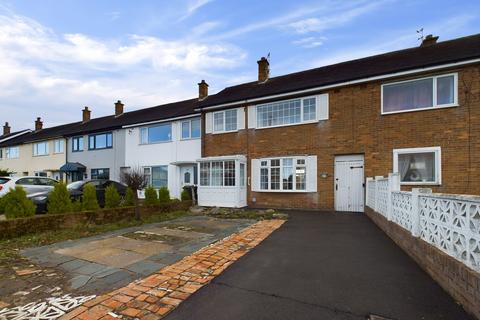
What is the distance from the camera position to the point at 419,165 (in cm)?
1059

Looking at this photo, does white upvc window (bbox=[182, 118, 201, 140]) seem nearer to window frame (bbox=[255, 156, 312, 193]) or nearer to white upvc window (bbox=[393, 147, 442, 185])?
window frame (bbox=[255, 156, 312, 193])

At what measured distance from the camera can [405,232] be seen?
558 centimetres

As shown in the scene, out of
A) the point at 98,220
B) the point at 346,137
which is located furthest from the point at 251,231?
the point at 346,137

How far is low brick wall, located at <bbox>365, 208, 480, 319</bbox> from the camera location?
9.66 ft

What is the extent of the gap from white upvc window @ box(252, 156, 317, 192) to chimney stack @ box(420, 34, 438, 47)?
7.86 meters

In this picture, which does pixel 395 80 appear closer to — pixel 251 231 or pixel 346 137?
pixel 346 137

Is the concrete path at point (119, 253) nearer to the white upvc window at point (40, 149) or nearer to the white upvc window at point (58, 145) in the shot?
the white upvc window at point (58, 145)

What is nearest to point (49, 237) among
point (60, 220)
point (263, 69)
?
point (60, 220)

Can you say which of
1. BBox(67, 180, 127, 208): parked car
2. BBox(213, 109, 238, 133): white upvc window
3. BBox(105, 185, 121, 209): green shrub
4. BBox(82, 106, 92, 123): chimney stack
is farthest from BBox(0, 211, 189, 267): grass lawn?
BBox(82, 106, 92, 123): chimney stack

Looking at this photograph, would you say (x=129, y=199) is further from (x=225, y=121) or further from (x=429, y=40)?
(x=429, y=40)

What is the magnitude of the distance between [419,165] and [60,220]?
12505 millimetres

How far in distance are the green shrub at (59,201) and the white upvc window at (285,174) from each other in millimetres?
8136

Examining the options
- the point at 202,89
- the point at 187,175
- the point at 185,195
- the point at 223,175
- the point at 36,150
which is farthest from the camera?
the point at 36,150

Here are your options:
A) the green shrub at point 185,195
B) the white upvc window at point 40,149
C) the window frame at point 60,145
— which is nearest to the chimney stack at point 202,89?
the green shrub at point 185,195
